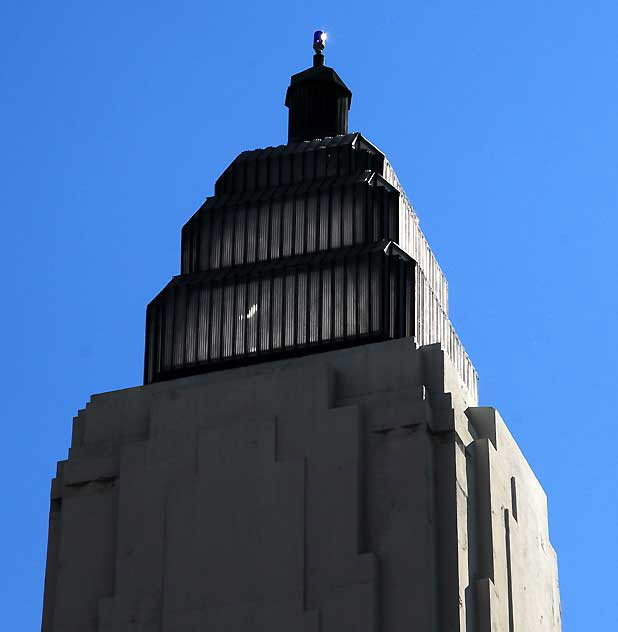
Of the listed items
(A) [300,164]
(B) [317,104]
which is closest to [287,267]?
(A) [300,164]

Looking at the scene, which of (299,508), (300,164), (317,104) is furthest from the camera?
(317,104)

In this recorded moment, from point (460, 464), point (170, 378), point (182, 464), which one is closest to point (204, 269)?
point (170, 378)

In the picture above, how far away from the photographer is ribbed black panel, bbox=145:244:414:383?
58469 mm

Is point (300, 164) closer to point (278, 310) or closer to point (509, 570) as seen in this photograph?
point (278, 310)

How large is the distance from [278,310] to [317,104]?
10571 mm

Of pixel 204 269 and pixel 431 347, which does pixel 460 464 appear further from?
pixel 204 269

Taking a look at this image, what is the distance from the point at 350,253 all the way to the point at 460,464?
8811 millimetres

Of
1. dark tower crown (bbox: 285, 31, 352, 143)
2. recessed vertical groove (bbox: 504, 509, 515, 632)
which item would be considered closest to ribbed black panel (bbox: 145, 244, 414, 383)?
recessed vertical groove (bbox: 504, 509, 515, 632)

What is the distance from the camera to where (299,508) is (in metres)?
53.6

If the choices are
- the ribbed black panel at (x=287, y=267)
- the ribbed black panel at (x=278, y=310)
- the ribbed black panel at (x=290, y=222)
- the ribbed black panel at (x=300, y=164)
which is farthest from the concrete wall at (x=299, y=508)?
the ribbed black panel at (x=300, y=164)

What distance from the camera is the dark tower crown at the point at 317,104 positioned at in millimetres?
66688

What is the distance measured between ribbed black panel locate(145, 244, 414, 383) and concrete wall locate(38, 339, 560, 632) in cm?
130

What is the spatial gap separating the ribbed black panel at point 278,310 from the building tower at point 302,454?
54 millimetres

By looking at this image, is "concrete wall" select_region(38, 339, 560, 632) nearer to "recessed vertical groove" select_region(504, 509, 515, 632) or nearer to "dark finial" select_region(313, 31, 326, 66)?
"recessed vertical groove" select_region(504, 509, 515, 632)
